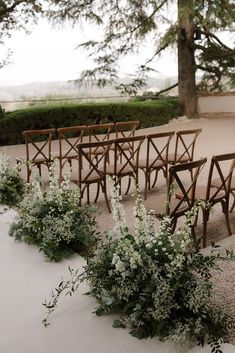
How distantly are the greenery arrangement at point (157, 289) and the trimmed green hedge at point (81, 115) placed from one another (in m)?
7.24

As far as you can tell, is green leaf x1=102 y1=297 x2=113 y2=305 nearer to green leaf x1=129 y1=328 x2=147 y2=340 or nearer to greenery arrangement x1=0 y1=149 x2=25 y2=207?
green leaf x1=129 y1=328 x2=147 y2=340

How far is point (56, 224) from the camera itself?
300cm

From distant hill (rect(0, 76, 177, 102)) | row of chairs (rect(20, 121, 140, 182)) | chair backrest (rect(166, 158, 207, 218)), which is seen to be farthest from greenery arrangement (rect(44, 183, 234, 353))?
distant hill (rect(0, 76, 177, 102))

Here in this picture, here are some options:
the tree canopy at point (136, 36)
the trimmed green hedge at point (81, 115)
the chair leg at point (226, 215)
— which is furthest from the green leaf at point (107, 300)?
the tree canopy at point (136, 36)

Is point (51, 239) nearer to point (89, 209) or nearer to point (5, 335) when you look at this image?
point (89, 209)

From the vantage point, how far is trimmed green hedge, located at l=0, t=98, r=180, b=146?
9.06 m

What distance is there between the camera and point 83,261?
2.84 m

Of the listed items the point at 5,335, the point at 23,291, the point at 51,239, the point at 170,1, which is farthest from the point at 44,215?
the point at 170,1

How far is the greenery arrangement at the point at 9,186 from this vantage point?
435 cm

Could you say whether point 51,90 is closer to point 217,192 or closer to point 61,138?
point 61,138

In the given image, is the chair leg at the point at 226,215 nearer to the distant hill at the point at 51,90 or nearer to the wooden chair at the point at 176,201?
the wooden chair at the point at 176,201

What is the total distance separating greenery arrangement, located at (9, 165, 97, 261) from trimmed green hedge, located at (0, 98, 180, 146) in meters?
5.97

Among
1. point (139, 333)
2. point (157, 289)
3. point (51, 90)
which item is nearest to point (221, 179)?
point (157, 289)

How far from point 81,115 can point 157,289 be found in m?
8.89
